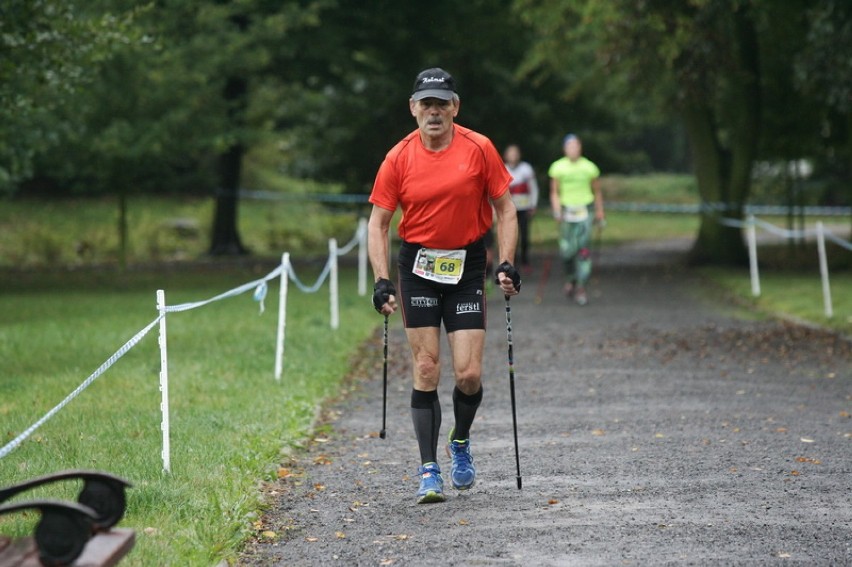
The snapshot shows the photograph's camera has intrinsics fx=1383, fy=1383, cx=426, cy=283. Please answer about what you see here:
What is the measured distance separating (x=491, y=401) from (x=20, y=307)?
36.8 feet

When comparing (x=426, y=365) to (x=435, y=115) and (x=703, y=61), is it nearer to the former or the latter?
(x=435, y=115)

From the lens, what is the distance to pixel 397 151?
293 inches

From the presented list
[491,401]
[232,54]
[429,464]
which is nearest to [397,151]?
[429,464]

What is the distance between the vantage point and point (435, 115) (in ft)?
23.9

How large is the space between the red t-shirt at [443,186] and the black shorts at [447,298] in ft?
0.41

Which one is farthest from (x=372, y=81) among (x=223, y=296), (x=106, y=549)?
(x=106, y=549)

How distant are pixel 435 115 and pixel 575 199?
11390 millimetres

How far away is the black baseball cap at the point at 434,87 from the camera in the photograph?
7.22 m

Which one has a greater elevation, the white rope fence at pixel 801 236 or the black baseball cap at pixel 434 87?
the black baseball cap at pixel 434 87

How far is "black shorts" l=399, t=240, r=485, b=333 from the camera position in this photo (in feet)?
24.6

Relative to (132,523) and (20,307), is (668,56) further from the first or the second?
(132,523)

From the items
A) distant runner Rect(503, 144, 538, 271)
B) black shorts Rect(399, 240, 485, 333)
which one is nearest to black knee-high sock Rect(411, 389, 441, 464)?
black shorts Rect(399, 240, 485, 333)

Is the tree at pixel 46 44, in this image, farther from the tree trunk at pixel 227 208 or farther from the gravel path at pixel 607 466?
the tree trunk at pixel 227 208

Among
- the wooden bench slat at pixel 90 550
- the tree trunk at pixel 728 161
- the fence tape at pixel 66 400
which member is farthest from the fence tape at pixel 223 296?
the tree trunk at pixel 728 161
